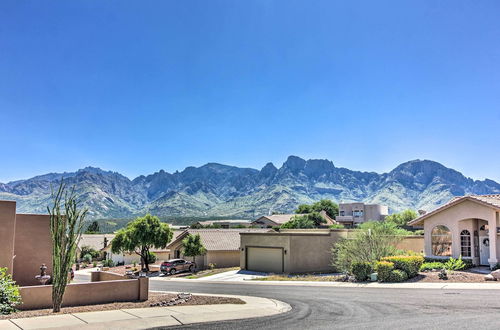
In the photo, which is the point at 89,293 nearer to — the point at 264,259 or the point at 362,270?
the point at 362,270

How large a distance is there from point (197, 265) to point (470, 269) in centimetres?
2973

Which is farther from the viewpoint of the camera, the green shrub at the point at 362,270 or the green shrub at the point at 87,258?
the green shrub at the point at 87,258

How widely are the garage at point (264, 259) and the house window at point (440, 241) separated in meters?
12.9

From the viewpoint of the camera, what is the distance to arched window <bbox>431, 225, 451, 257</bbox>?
3541 centimetres

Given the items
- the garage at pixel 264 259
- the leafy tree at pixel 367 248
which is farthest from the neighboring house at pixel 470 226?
the garage at pixel 264 259

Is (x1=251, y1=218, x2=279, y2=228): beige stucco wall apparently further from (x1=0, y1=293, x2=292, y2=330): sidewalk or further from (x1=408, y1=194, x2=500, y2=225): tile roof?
(x1=0, y1=293, x2=292, y2=330): sidewalk

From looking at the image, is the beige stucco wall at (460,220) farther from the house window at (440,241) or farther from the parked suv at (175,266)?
the parked suv at (175,266)

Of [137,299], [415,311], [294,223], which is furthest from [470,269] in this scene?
[294,223]

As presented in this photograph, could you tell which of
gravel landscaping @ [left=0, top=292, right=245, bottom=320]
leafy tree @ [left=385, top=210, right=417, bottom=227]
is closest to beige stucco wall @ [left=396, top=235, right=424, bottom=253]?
gravel landscaping @ [left=0, top=292, right=245, bottom=320]

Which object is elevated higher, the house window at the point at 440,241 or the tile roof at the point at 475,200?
the tile roof at the point at 475,200

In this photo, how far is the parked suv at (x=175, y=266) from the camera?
4672 centimetres

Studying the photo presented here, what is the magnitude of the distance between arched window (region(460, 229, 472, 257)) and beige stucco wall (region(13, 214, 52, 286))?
27662 mm

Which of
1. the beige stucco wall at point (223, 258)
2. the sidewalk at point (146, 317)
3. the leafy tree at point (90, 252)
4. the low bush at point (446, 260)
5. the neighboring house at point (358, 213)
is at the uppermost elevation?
the neighboring house at point (358, 213)

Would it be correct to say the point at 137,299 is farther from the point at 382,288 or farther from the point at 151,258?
the point at 151,258
